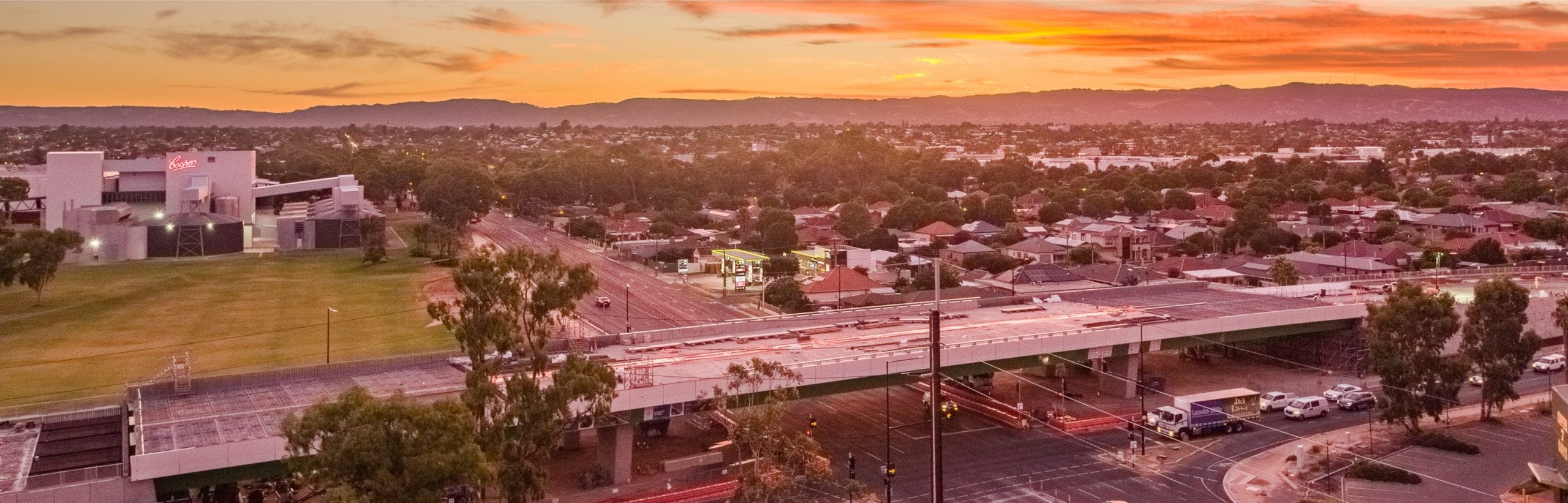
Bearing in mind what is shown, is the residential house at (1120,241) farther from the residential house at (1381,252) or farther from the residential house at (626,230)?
the residential house at (626,230)

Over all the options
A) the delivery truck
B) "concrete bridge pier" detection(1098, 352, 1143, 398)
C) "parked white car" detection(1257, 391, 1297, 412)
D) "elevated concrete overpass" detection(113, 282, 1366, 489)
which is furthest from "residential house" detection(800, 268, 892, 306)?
the delivery truck

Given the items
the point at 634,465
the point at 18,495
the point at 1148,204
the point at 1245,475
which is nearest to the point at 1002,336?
the point at 1245,475

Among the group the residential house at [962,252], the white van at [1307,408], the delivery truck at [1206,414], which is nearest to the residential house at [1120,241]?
the residential house at [962,252]

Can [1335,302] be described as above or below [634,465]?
above

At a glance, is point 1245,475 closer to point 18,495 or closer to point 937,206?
point 18,495

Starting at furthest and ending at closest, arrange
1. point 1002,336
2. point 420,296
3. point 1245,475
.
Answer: point 420,296 < point 1002,336 < point 1245,475

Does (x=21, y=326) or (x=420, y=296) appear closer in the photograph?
(x=21, y=326)

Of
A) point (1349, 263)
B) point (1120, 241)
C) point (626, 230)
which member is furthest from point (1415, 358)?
point (626, 230)
